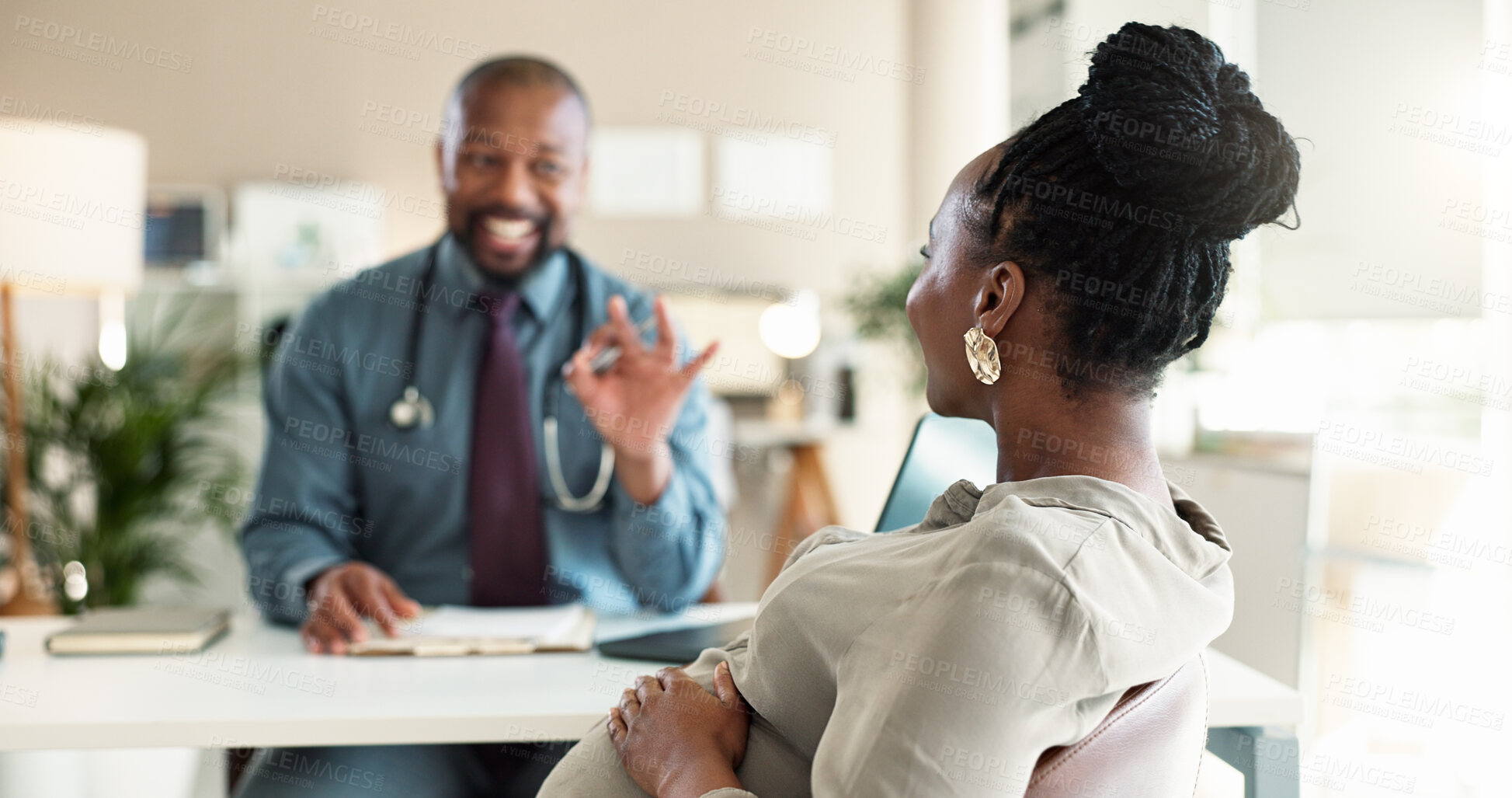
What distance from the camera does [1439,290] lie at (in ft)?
6.55

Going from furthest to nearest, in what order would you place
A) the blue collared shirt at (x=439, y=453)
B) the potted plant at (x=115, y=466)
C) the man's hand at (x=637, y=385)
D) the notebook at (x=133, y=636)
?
1. the potted plant at (x=115, y=466)
2. the blue collared shirt at (x=439, y=453)
3. the man's hand at (x=637, y=385)
4. the notebook at (x=133, y=636)

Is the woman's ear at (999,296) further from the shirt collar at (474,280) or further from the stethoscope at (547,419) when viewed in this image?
the shirt collar at (474,280)

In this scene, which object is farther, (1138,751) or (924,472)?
(924,472)

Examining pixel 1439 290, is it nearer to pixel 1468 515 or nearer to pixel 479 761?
pixel 1468 515

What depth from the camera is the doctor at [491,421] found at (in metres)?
1.67

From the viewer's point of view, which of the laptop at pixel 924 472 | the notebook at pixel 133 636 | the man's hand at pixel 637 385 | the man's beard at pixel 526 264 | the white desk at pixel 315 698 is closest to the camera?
the white desk at pixel 315 698

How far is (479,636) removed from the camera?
1385 mm

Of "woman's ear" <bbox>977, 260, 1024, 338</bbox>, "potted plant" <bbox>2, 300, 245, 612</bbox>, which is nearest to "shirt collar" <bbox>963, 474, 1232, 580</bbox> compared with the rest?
"woman's ear" <bbox>977, 260, 1024, 338</bbox>

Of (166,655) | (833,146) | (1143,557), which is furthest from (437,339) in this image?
(833,146)

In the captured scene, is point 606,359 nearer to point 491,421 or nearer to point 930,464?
point 491,421

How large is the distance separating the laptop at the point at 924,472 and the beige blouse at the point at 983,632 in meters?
0.46

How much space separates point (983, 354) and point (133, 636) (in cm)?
119

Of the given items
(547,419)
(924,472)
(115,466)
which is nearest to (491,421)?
(547,419)

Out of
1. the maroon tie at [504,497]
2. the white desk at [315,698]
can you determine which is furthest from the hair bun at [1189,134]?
the maroon tie at [504,497]
